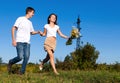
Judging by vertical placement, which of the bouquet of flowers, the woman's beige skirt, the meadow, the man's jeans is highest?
the bouquet of flowers

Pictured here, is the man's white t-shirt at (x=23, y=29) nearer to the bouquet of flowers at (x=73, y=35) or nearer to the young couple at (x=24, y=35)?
the young couple at (x=24, y=35)

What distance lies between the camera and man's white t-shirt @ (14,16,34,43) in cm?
1378

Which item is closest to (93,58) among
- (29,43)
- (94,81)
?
(29,43)

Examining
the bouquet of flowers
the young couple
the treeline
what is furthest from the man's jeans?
the treeline

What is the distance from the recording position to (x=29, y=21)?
14148 millimetres

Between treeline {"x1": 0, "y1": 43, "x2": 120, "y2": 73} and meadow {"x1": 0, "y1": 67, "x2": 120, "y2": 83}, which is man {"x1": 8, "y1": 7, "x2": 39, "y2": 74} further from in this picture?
treeline {"x1": 0, "y1": 43, "x2": 120, "y2": 73}

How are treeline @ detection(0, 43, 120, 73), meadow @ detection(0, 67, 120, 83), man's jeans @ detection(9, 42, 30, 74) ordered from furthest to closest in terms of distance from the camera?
treeline @ detection(0, 43, 120, 73) → man's jeans @ detection(9, 42, 30, 74) → meadow @ detection(0, 67, 120, 83)

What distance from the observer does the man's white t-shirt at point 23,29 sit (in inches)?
543

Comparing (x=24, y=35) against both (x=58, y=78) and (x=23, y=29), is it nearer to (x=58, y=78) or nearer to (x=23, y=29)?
(x=23, y=29)

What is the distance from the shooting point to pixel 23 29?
45.5ft

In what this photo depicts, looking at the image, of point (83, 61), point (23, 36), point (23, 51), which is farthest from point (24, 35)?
point (83, 61)

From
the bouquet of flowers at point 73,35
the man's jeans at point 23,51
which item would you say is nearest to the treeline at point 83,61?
the bouquet of flowers at point 73,35

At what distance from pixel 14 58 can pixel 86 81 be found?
348 centimetres

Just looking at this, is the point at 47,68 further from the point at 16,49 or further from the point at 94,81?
the point at 94,81
